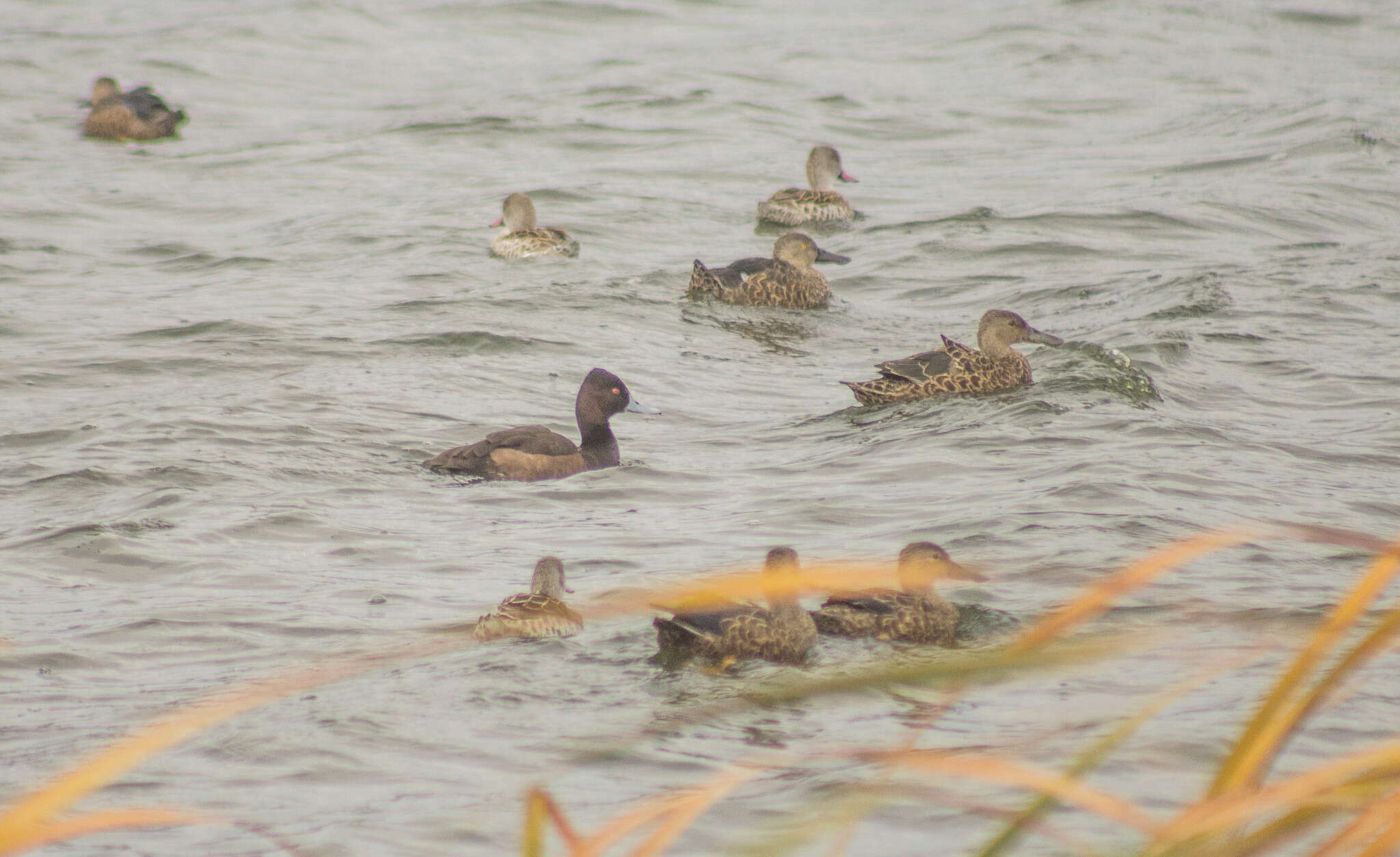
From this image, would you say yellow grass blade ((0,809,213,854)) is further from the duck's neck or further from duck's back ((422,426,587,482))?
the duck's neck

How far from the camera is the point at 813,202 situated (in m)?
16.2

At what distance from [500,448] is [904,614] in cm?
326

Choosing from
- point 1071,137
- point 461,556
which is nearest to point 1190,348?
point 461,556

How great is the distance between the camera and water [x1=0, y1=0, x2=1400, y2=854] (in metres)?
5.01

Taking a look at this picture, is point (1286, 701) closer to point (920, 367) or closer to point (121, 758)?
point (121, 758)

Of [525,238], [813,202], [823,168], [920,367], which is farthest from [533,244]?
[920,367]

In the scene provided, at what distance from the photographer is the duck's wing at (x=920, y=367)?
1006 cm

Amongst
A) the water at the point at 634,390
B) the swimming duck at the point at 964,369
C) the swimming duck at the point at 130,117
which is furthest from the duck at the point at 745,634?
the swimming duck at the point at 130,117

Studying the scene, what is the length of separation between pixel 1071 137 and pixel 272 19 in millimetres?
14810

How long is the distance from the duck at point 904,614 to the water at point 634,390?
0.21 m

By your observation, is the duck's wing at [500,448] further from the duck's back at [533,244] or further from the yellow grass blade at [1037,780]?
the yellow grass blade at [1037,780]

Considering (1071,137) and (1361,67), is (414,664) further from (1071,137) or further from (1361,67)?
(1361,67)

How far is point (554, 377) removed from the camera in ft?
37.1

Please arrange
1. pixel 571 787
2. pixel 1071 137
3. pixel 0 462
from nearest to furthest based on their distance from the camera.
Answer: pixel 571 787 → pixel 0 462 → pixel 1071 137
